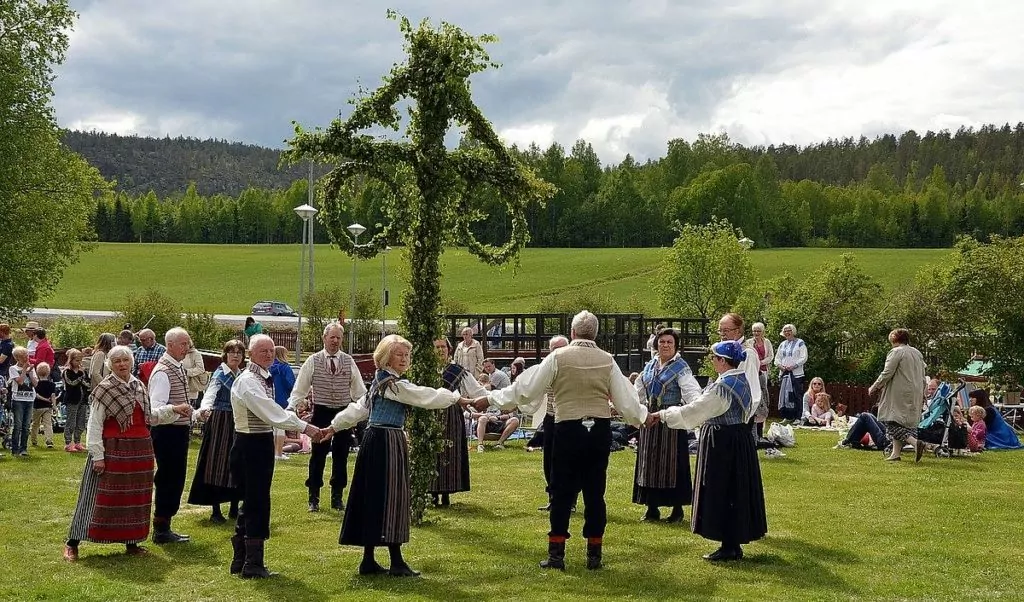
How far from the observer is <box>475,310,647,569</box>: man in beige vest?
310 inches

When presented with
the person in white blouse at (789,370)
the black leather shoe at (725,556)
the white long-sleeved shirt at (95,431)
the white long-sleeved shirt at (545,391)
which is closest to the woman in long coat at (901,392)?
the person in white blouse at (789,370)

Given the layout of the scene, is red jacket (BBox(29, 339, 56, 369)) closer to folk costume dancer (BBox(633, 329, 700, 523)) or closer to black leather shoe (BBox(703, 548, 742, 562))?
folk costume dancer (BBox(633, 329, 700, 523))

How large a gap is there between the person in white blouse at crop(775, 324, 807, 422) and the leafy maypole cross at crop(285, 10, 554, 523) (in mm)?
9316

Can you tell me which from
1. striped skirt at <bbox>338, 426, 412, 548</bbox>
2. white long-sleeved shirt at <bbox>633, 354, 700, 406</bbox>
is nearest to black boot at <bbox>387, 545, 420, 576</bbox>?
striped skirt at <bbox>338, 426, 412, 548</bbox>

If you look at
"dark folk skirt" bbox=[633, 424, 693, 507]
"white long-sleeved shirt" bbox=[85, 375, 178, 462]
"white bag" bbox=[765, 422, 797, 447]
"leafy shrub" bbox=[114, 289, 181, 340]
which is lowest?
"white bag" bbox=[765, 422, 797, 447]

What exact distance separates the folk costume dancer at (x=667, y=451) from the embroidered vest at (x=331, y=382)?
315cm

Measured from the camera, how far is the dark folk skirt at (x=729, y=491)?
8.17 m

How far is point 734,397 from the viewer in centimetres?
823

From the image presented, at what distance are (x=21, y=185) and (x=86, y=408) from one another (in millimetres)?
18014

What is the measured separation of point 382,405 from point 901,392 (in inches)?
350

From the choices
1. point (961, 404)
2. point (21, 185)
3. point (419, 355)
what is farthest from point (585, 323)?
point (21, 185)

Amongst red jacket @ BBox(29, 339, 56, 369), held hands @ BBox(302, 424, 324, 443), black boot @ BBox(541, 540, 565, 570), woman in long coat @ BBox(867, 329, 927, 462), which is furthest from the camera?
red jacket @ BBox(29, 339, 56, 369)

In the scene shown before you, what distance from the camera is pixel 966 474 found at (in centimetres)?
1310

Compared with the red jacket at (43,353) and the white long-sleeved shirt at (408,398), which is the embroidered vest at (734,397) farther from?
the red jacket at (43,353)
